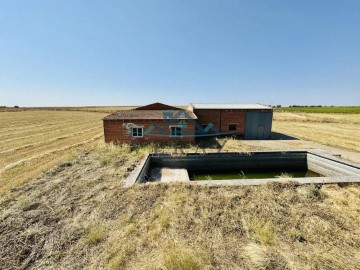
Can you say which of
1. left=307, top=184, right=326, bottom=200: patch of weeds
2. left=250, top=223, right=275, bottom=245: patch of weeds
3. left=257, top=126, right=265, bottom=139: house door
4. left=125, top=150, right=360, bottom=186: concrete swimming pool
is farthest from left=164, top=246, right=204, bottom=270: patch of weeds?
left=257, top=126, right=265, bottom=139: house door

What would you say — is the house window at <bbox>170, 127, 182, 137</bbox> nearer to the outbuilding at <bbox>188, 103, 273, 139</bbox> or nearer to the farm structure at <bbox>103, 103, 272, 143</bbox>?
the farm structure at <bbox>103, 103, 272, 143</bbox>

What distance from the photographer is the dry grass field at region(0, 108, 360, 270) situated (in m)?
4.88

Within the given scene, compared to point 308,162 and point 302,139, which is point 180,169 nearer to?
point 308,162

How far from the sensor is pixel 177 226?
611 centimetres

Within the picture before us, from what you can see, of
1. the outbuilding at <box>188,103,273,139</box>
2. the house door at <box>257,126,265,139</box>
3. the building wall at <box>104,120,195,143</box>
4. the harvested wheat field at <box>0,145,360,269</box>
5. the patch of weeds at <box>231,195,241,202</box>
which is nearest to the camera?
the harvested wheat field at <box>0,145,360,269</box>

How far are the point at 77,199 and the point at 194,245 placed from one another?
5.05 meters

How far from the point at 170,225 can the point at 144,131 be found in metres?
11.7

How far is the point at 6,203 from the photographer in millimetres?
7328

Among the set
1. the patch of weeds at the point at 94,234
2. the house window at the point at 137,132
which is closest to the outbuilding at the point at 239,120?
the house window at the point at 137,132

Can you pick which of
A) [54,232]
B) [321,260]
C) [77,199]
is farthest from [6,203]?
[321,260]

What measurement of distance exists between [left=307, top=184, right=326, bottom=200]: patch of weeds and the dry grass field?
36 mm

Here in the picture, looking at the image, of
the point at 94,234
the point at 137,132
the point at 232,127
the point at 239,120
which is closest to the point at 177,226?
the point at 94,234

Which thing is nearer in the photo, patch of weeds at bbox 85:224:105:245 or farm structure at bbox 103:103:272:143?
patch of weeds at bbox 85:224:105:245

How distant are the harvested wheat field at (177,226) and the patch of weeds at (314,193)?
0.8 inches
